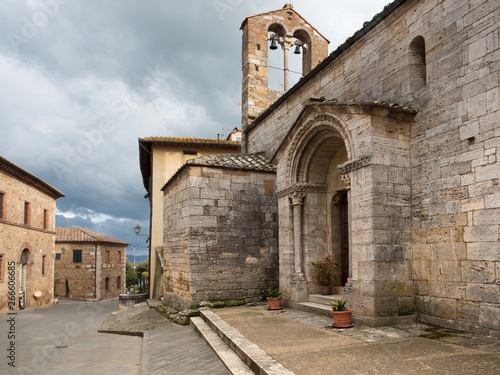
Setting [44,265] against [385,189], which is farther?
[44,265]

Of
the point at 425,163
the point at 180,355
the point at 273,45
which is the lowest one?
the point at 180,355

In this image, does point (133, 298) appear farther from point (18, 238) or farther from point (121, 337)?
point (18, 238)

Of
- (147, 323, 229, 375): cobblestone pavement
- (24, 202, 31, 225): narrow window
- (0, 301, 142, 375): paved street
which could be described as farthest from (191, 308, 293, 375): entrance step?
(24, 202, 31, 225): narrow window

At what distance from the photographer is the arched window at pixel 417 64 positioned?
7379mm

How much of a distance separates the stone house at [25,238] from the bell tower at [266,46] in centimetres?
1102

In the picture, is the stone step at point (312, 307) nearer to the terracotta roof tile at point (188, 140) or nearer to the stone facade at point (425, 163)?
the stone facade at point (425, 163)

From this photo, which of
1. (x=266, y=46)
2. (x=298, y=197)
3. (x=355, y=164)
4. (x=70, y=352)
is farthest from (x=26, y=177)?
(x=355, y=164)

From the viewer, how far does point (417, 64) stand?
7480 mm

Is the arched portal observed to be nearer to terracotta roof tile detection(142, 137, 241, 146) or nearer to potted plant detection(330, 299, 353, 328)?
potted plant detection(330, 299, 353, 328)

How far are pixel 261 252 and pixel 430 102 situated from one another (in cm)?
589

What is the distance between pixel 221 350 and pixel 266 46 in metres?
11.9

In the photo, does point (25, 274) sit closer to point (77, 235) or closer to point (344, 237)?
point (77, 235)

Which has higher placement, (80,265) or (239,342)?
(239,342)

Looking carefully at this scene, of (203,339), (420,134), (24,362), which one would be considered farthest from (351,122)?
(24,362)
